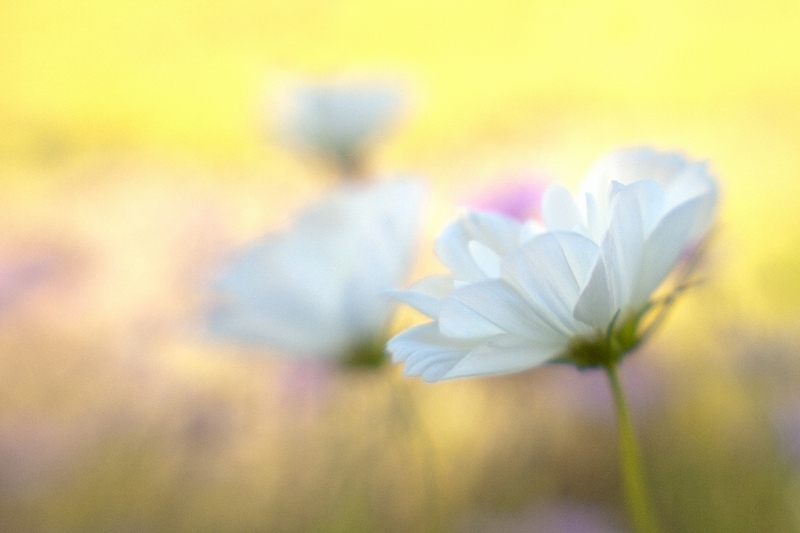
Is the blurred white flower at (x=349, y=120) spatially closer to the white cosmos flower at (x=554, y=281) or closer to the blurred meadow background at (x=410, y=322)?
the blurred meadow background at (x=410, y=322)

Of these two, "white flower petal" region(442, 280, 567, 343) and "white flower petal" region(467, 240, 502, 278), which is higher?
"white flower petal" region(467, 240, 502, 278)

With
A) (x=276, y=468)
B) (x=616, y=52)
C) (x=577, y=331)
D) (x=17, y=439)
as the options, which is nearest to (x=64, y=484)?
(x=17, y=439)

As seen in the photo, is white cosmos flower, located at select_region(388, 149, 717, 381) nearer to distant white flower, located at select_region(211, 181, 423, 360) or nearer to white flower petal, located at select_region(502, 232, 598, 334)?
white flower petal, located at select_region(502, 232, 598, 334)

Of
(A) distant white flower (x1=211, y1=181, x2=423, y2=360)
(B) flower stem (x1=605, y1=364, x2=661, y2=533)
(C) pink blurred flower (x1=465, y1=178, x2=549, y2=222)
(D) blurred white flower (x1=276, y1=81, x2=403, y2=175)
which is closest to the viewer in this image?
(B) flower stem (x1=605, y1=364, x2=661, y2=533)

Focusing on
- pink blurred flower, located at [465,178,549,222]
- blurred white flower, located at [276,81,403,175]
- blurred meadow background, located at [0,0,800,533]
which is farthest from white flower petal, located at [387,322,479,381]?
blurred white flower, located at [276,81,403,175]

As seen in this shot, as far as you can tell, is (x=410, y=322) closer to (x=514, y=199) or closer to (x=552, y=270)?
(x=514, y=199)

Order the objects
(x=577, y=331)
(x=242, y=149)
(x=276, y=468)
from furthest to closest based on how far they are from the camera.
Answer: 1. (x=242, y=149)
2. (x=276, y=468)
3. (x=577, y=331)

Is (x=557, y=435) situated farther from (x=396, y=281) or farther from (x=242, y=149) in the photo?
(x=242, y=149)

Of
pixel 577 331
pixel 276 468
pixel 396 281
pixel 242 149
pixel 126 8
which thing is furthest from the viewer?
pixel 126 8
